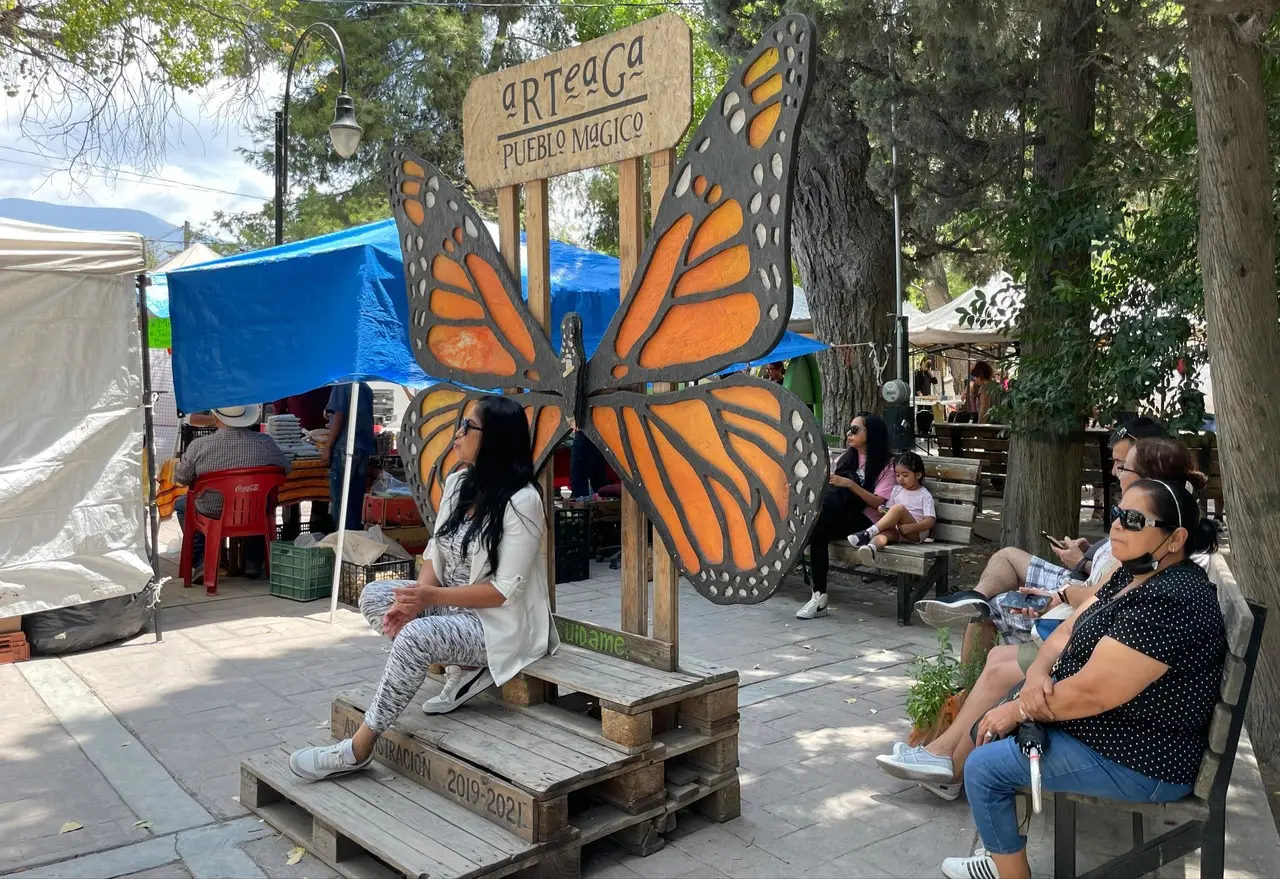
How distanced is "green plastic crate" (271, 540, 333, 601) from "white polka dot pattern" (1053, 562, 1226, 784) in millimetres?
5803

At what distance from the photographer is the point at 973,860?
123 inches

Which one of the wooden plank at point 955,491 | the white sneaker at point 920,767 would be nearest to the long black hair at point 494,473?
the white sneaker at point 920,767

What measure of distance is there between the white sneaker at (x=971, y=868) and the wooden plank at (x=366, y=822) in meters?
1.50

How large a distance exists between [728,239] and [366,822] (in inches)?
85.1

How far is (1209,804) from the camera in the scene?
2713 millimetres

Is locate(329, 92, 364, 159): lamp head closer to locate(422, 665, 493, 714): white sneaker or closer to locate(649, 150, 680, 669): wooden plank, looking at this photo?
locate(649, 150, 680, 669): wooden plank

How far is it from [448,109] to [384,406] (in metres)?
6.46

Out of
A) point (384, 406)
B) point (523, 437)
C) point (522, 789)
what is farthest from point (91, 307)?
point (384, 406)

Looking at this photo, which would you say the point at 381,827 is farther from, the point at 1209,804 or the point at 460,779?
the point at 1209,804

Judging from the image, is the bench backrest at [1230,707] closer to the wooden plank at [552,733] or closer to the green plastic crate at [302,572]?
the wooden plank at [552,733]

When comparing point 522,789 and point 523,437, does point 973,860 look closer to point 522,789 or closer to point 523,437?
point 522,789

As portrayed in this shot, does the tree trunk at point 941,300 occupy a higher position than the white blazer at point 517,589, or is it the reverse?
the tree trunk at point 941,300

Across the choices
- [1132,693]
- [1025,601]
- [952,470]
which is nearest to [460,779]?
[1132,693]

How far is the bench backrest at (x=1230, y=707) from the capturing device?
265 centimetres
